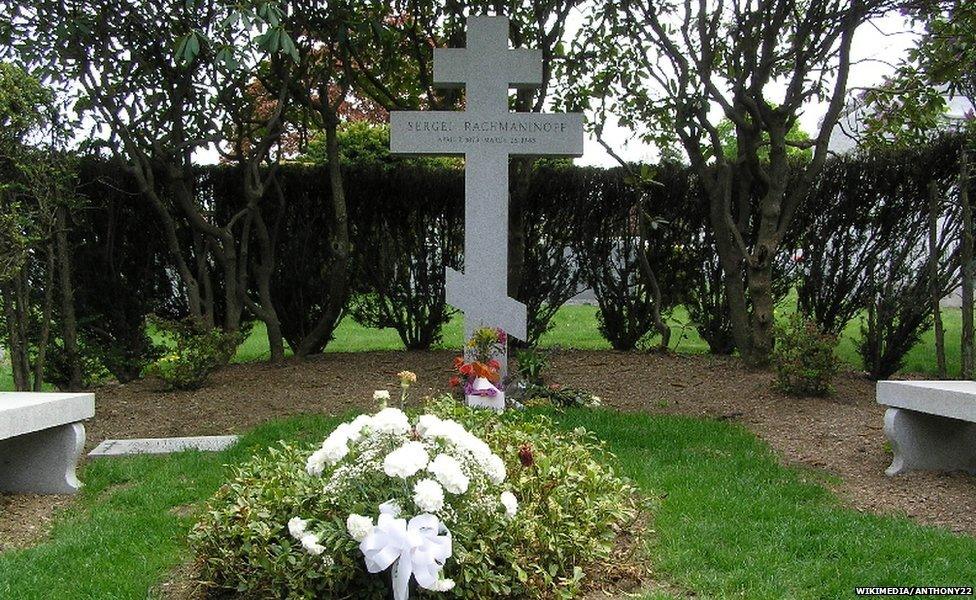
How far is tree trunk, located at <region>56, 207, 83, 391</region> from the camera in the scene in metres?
7.70

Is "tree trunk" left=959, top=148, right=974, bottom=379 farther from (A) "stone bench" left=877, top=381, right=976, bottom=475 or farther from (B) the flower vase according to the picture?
(B) the flower vase

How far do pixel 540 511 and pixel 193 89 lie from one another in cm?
595

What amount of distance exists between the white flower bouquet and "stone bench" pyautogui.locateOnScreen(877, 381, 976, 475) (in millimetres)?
2657

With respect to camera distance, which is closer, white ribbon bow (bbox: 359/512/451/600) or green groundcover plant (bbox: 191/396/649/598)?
white ribbon bow (bbox: 359/512/451/600)

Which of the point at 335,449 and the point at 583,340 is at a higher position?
the point at 335,449

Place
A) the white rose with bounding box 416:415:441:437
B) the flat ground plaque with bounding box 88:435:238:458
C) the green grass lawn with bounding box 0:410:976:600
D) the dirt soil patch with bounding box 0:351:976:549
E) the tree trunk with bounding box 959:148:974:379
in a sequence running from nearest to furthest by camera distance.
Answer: the white rose with bounding box 416:415:441:437, the green grass lawn with bounding box 0:410:976:600, the dirt soil patch with bounding box 0:351:976:549, the flat ground plaque with bounding box 88:435:238:458, the tree trunk with bounding box 959:148:974:379

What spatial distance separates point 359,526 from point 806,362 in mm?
4899

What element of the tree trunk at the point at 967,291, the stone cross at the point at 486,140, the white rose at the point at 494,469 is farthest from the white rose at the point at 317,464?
the tree trunk at the point at 967,291

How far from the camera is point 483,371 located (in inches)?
256

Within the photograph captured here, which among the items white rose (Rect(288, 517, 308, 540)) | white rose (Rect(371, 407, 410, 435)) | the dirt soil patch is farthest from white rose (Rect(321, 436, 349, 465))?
the dirt soil patch

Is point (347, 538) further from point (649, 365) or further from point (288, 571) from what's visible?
point (649, 365)

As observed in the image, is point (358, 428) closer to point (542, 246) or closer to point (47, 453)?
point (47, 453)

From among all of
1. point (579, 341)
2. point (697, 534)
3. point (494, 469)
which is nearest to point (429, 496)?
point (494, 469)

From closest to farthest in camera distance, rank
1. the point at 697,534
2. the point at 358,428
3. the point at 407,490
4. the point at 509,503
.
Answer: the point at 407,490, the point at 509,503, the point at 358,428, the point at 697,534
